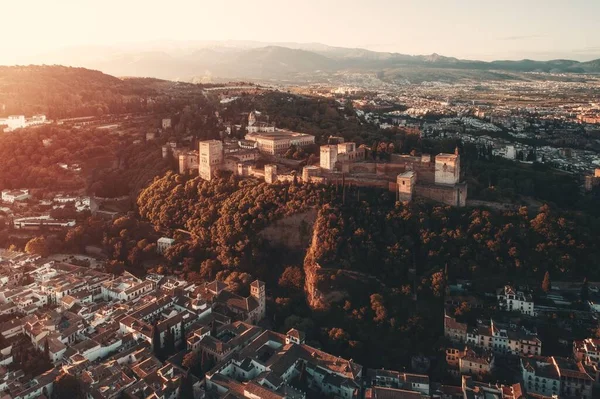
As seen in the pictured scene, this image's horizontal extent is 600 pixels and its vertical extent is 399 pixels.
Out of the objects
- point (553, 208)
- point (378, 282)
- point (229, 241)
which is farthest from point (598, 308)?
point (229, 241)

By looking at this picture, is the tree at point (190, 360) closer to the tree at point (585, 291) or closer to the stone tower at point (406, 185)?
the stone tower at point (406, 185)

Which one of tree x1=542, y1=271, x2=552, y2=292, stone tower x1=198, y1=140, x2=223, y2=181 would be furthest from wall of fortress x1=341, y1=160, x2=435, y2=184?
stone tower x1=198, y1=140, x2=223, y2=181

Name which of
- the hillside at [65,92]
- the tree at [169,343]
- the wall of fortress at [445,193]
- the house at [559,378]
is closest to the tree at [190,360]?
the tree at [169,343]

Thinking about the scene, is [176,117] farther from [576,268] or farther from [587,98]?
[587,98]

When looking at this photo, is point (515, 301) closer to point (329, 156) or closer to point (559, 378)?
point (559, 378)

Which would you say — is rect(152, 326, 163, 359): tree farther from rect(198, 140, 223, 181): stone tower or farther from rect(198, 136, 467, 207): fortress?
rect(198, 140, 223, 181): stone tower

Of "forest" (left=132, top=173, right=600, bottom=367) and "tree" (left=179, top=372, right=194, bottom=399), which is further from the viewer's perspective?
"forest" (left=132, top=173, right=600, bottom=367)
